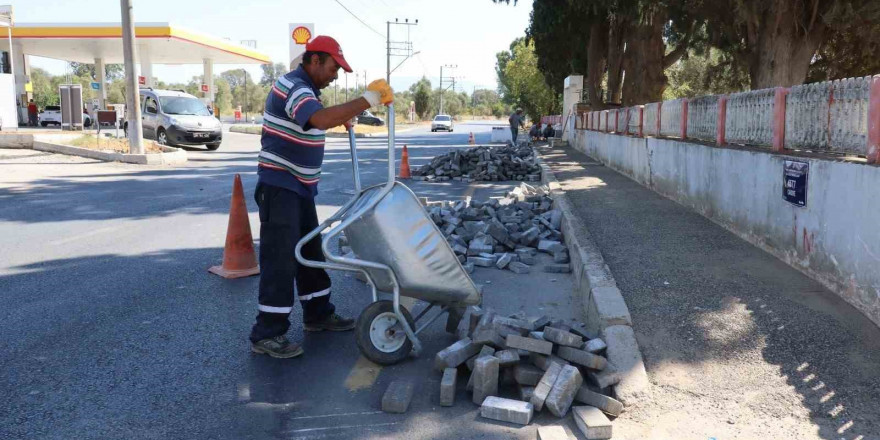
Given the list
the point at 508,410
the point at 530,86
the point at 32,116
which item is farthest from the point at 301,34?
the point at 530,86

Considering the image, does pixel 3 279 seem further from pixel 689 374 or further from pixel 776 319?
pixel 776 319

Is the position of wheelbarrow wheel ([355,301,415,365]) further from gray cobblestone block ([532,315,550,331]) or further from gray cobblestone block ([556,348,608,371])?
gray cobblestone block ([556,348,608,371])

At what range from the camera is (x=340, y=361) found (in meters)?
4.17

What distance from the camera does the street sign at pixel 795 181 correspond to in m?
5.41

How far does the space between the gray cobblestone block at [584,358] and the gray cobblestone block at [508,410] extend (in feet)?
1.34

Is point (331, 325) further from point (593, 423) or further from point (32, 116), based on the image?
point (32, 116)

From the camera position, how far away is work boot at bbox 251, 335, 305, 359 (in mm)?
4117

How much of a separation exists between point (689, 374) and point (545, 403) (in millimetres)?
831

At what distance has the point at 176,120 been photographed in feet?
72.2

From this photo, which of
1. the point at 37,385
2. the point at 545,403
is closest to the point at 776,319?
the point at 545,403

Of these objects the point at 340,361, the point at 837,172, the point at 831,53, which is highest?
the point at 831,53

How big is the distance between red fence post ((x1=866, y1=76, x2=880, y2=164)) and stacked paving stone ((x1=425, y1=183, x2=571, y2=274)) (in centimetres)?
A: 270

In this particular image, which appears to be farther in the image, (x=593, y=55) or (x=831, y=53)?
(x=593, y=55)

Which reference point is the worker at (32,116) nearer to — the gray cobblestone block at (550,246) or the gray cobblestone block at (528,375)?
the gray cobblestone block at (550,246)
